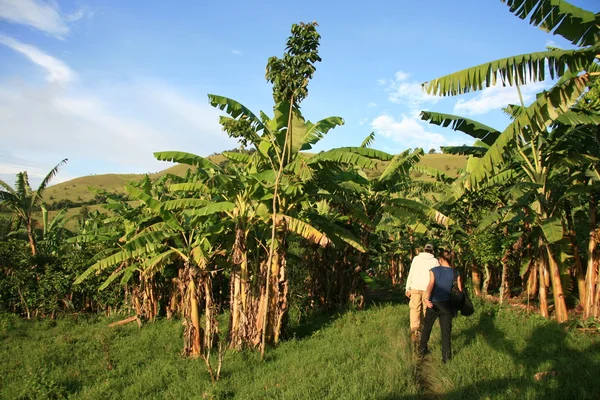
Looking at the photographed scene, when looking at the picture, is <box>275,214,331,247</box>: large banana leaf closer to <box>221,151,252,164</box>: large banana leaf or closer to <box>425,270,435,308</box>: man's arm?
<box>221,151,252,164</box>: large banana leaf

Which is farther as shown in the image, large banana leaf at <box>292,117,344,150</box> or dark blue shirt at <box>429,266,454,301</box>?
large banana leaf at <box>292,117,344,150</box>

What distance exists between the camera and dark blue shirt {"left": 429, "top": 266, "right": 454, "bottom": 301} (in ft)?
21.6

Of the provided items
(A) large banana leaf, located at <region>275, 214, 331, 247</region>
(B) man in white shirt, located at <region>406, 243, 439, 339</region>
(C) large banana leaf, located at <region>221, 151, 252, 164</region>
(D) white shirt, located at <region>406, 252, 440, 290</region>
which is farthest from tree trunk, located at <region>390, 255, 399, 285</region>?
(D) white shirt, located at <region>406, 252, 440, 290</region>

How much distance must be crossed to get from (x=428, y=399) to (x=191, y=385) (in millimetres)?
3603

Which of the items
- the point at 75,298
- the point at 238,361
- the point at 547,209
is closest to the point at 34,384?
the point at 238,361

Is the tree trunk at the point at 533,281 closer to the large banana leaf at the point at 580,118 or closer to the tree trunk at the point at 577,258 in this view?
the tree trunk at the point at 577,258

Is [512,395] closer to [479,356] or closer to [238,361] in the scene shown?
[479,356]

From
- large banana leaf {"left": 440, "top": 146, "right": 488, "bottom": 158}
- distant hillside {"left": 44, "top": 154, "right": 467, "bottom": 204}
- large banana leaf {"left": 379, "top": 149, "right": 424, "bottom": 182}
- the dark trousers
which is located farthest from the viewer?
distant hillside {"left": 44, "top": 154, "right": 467, "bottom": 204}

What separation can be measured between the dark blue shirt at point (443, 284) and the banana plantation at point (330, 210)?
1.42 metres

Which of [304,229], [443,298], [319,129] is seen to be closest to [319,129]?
[319,129]

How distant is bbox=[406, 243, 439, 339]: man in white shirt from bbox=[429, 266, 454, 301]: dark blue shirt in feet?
2.39

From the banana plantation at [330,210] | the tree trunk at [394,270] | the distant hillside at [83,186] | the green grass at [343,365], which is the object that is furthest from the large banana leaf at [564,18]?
the distant hillside at [83,186]

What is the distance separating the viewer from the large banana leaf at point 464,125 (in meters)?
8.97

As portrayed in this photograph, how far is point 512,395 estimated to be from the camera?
505cm
